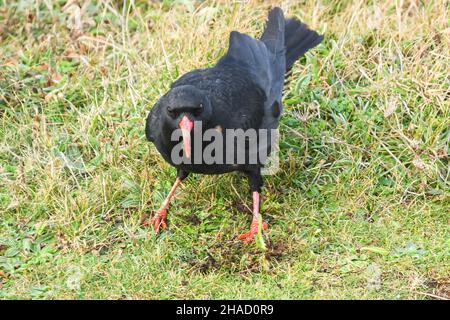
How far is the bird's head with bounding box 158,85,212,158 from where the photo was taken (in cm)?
450

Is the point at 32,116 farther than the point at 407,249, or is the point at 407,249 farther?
the point at 32,116

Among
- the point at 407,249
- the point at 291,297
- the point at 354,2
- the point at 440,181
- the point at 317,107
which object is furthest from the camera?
the point at 354,2

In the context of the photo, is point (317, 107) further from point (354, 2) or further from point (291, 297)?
point (291, 297)

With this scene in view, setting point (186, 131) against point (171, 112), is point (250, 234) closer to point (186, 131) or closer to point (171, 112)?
point (186, 131)

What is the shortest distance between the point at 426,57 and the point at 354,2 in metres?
1.00

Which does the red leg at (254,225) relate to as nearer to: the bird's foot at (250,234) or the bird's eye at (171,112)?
the bird's foot at (250,234)

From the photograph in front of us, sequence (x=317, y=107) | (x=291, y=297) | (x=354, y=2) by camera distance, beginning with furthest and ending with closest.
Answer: (x=354, y=2)
(x=317, y=107)
(x=291, y=297)

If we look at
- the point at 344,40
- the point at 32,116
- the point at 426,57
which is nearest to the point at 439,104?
the point at 426,57

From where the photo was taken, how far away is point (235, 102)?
16.4 feet

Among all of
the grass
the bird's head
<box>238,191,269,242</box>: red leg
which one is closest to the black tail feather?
the grass

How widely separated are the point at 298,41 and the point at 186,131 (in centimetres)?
171

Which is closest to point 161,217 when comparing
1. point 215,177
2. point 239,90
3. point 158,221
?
point 158,221

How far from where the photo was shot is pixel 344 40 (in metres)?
6.19

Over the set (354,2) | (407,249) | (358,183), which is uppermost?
(354,2)
